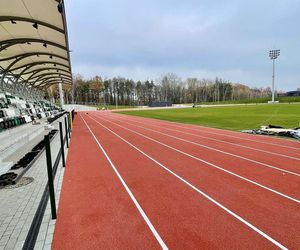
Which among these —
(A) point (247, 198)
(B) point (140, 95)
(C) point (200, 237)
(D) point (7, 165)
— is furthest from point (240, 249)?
(B) point (140, 95)

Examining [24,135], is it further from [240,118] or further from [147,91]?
[147,91]

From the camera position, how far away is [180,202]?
5.46m

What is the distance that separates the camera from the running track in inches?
159

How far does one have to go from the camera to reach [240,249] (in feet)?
12.2

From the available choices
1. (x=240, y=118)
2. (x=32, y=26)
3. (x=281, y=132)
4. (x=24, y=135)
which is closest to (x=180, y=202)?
(x=24, y=135)

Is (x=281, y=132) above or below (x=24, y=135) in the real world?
below

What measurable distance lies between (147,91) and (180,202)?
136 metres

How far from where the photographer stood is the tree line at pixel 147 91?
12075cm

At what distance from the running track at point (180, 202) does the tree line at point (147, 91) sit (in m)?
111

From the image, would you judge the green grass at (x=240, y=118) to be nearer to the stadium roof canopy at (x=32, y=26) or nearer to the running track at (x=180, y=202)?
the running track at (x=180, y=202)

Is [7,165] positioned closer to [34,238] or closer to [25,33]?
[34,238]

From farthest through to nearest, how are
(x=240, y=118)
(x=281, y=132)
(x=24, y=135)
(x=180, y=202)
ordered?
(x=240, y=118)
(x=281, y=132)
(x=24, y=135)
(x=180, y=202)

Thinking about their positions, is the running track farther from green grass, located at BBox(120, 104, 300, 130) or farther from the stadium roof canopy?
green grass, located at BBox(120, 104, 300, 130)

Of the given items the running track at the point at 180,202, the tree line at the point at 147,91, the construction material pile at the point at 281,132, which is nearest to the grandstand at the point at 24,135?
the running track at the point at 180,202
